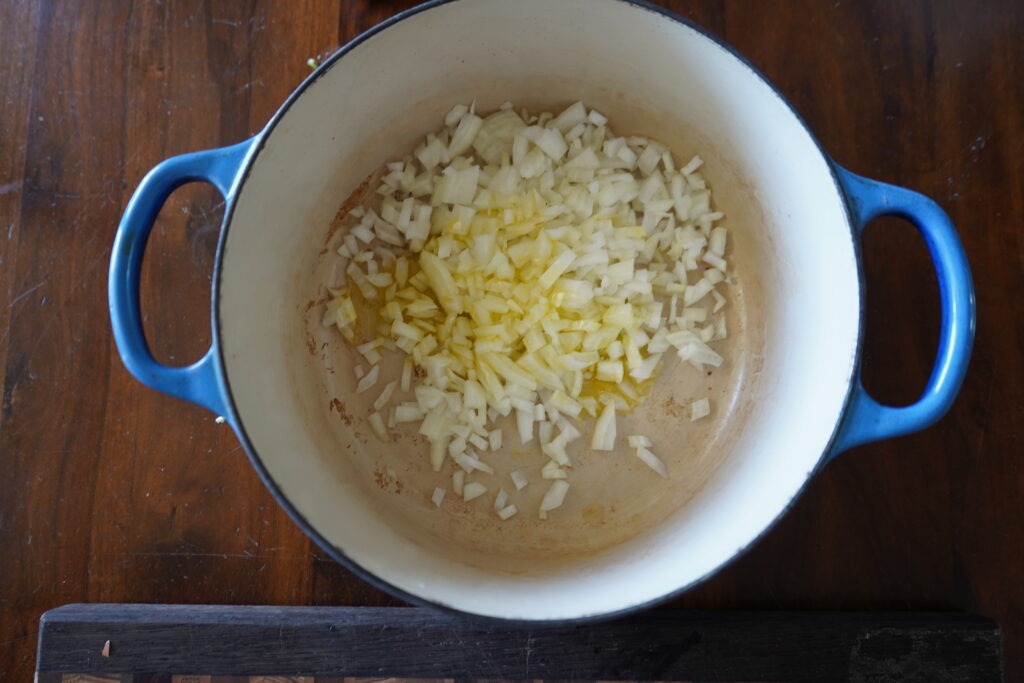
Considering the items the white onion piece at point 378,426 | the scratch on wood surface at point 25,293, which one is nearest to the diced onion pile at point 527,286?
the white onion piece at point 378,426

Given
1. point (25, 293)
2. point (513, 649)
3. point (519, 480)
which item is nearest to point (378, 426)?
point (519, 480)

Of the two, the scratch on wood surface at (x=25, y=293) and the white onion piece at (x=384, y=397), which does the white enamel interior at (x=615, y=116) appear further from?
the scratch on wood surface at (x=25, y=293)

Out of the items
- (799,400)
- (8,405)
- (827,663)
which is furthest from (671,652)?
(8,405)

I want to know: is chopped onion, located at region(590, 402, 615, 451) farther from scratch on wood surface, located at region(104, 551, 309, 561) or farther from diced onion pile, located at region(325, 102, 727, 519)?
scratch on wood surface, located at region(104, 551, 309, 561)

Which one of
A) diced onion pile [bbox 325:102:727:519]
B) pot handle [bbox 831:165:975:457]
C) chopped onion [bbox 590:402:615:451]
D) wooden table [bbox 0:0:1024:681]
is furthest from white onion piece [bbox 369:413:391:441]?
pot handle [bbox 831:165:975:457]

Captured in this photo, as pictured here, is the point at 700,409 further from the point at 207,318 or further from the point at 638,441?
the point at 207,318

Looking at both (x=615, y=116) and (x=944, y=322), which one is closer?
(x=944, y=322)

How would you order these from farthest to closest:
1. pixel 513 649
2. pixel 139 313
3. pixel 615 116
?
1. pixel 615 116
2. pixel 513 649
3. pixel 139 313
